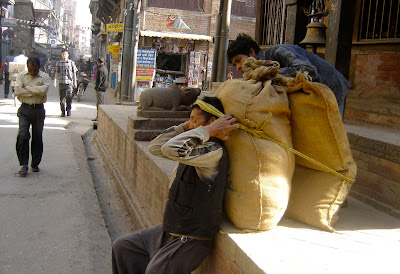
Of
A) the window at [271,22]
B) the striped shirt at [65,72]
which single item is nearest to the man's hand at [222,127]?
the window at [271,22]

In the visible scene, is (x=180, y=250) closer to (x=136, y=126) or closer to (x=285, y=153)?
(x=285, y=153)

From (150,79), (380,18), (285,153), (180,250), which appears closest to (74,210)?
(180,250)

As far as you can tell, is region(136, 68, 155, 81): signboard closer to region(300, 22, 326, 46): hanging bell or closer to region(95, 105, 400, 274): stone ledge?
region(300, 22, 326, 46): hanging bell

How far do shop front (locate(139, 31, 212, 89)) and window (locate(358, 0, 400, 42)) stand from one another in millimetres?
15180

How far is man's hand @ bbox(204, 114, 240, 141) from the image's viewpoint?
2703 millimetres

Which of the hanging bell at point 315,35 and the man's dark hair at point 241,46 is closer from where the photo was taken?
the man's dark hair at point 241,46

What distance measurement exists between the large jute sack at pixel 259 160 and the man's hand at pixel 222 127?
86 millimetres

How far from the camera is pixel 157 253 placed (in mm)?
2756

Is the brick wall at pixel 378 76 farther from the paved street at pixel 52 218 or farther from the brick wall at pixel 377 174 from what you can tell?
the paved street at pixel 52 218

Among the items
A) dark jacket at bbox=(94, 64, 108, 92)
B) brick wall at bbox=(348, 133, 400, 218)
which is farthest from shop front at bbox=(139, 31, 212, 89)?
brick wall at bbox=(348, 133, 400, 218)

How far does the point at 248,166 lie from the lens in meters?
2.71

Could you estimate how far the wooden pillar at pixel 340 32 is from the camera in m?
5.43

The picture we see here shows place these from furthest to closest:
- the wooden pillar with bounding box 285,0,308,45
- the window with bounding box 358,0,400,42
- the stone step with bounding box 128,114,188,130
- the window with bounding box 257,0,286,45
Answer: the window with bounding box 257,0,286,45 → the wooden pillar with bounding box 285,0,308,45 → the stone step with bounding box 128,114,188,130 → the window with bounding box 358,0,400,42

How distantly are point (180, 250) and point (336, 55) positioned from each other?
146 inches
